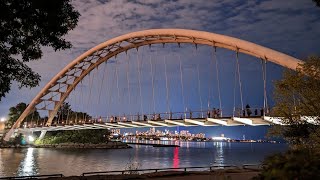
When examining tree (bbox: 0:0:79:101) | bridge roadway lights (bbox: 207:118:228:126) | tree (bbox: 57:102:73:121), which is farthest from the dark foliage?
tree (bbox: 57:102:73:121)

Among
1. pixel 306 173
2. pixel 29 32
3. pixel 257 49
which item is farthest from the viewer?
pixel 257 49

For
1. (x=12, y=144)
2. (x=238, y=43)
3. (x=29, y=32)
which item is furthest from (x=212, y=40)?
(x=12, y=144)

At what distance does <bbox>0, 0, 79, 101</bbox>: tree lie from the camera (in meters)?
13.4

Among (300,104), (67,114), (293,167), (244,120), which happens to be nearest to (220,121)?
(244,120)

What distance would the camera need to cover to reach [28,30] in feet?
47.1

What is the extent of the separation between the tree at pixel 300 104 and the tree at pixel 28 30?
12.3 meters

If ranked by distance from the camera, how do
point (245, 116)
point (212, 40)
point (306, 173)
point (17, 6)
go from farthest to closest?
1. point (212, 40)
2. point (245, 116)
3. point (17, 6)
4. point (306, 173)

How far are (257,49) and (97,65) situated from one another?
43.0 meters

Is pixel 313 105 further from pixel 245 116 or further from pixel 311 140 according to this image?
pixel 245 116

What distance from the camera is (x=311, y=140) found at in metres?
19.5

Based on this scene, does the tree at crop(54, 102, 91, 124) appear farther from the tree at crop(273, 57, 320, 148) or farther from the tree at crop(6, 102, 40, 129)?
the tree at crop(273, 57, 320, 148)

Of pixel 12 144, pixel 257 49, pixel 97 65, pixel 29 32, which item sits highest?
pixel 97 65

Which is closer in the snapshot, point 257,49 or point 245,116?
point 245,116

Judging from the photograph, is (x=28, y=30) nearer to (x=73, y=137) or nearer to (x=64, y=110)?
(x=73, y=137)
